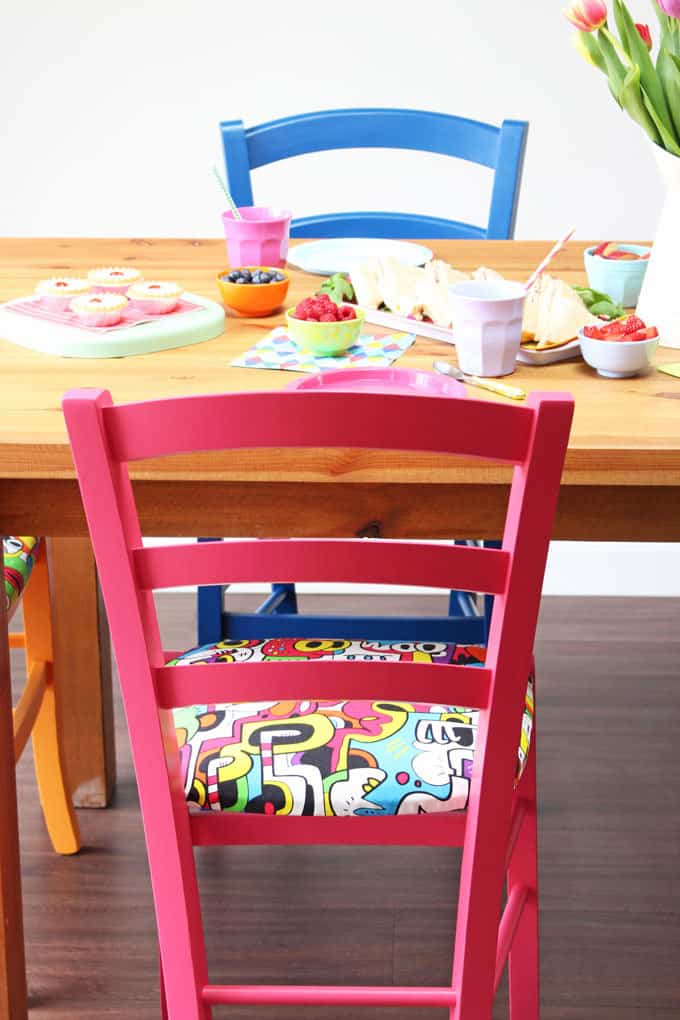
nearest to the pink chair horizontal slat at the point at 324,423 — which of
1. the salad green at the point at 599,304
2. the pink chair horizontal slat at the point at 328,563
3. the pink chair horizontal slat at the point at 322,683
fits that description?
the pink chair horizontal slat at the point at 328,563

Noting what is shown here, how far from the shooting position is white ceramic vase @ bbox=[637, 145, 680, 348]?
1458mm

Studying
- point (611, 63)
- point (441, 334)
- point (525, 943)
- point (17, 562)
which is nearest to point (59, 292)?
point (17, 562)

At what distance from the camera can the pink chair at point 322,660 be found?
0.88 m

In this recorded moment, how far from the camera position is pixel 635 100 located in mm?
1391

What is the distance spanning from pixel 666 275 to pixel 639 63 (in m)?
0.25

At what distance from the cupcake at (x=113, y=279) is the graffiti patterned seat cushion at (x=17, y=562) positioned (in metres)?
0.35

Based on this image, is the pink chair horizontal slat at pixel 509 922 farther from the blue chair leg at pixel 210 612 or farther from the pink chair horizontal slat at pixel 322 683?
the blue chair leg at pixel 210 612

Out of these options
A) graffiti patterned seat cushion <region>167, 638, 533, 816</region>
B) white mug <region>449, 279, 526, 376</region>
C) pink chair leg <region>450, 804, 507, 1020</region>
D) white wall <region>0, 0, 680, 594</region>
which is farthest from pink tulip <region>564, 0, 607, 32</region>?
white wall <region>0, 0, 680, 594</region>

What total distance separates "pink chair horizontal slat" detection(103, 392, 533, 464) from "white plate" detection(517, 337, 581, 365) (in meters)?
0.55

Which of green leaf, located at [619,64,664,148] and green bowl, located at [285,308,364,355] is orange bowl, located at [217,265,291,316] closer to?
green bowl, located at [285,308,364,355]

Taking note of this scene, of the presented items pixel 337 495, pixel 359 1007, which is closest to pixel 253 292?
pixel 337 495

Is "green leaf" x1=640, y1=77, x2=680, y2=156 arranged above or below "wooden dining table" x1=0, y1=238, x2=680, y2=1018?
above

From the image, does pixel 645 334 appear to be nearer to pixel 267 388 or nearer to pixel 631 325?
pixel 631 325

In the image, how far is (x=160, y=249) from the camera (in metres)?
2.01
